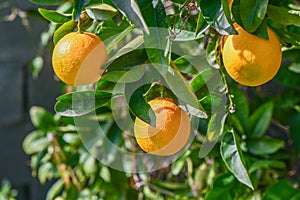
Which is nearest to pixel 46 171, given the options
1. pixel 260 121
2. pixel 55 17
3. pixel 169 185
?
pixel 169 185

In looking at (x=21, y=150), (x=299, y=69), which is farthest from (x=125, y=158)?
(x=21, y=150)

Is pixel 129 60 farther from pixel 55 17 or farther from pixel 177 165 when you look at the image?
pixel 177 165

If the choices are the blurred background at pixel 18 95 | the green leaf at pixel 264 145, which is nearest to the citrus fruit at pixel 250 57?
the green leaf at pixel 264 145

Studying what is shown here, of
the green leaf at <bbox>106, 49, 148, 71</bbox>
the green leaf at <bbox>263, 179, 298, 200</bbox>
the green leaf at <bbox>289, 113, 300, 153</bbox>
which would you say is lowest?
the green leaf at <bbox>289, 113, 300, 153</bbox>

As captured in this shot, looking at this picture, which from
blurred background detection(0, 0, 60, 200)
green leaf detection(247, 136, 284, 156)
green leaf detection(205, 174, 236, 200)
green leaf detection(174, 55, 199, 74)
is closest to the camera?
green leaf detection(174, 55, 199, 74)

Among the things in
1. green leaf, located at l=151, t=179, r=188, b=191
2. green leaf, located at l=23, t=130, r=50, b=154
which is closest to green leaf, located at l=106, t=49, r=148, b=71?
green leaf, located at l=151, t=179, r=188, b=191

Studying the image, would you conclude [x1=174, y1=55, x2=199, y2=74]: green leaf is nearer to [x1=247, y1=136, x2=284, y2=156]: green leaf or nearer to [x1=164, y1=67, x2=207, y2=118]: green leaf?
[x1=164, y1=67, x2=207, y2=118]: green leaf

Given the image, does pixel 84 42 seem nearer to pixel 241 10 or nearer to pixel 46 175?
pixel 241 10
